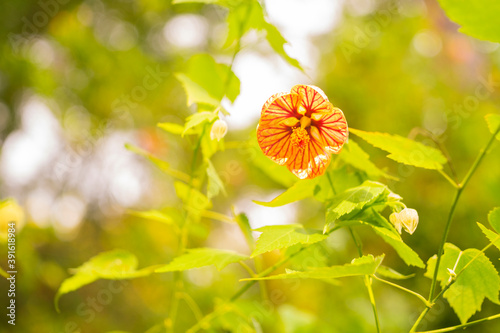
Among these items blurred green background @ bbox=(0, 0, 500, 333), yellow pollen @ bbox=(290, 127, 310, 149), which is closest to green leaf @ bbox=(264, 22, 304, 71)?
yellow pollen @ bbox=(290, 127, 310, 149)

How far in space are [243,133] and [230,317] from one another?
318 cm

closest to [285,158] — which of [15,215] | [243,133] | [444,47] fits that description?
[15,215]

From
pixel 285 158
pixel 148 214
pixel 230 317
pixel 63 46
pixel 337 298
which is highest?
pixel 285 158

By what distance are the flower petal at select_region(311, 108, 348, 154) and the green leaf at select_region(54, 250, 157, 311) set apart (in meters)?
0.37

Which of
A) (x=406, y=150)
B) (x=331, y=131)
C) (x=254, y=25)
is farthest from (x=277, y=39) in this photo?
(x=406, y=150)

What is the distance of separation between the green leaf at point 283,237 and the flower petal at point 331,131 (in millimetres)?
146

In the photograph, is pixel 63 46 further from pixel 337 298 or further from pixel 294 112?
pixel 294 112

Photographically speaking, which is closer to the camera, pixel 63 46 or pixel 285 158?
pixel 285 158

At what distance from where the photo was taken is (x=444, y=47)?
3.13 m

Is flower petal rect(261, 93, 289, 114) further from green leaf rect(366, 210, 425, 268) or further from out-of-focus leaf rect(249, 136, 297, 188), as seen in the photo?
green leaf rect(366, 210, 425, 268)

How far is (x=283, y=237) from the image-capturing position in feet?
1.75

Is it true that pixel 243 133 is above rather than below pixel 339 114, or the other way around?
below

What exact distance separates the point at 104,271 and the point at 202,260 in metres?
0.23

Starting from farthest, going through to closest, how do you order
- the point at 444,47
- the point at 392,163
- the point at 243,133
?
the point at 243,133, the point at 444,47, the point at 392,163
